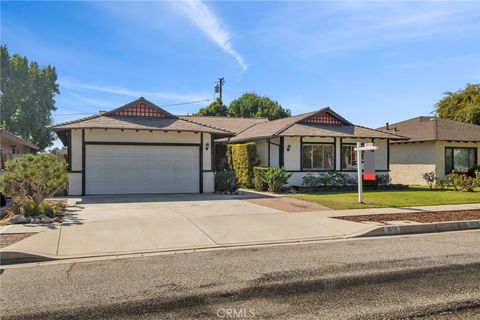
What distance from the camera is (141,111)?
21.1 metres

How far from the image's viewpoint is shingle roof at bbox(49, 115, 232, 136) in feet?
60.8

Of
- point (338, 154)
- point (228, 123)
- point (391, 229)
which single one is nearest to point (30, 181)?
point (391, 229)

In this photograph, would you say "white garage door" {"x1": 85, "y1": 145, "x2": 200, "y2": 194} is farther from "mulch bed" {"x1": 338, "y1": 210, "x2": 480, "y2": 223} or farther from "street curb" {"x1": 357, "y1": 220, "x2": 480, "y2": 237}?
"street curb" {"x1": 357, "y1": 220, "x2": 480, "y2": 237}

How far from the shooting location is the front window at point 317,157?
2317cm

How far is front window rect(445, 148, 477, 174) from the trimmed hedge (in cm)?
1204

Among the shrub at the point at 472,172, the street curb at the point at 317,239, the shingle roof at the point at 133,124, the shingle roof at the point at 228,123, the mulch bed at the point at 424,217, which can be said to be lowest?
the street curb at the point at 317,239

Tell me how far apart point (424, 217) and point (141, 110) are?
13950 millimetres

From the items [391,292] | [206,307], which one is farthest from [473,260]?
[206,307]

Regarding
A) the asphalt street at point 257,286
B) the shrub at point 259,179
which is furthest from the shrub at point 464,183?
the asphalt street at point 257,286

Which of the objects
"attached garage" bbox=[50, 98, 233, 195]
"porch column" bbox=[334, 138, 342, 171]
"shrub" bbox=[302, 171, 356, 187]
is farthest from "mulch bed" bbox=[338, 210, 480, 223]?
"porch column" bbox=[334, 138, 342, 171]

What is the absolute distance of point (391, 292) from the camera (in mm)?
5742

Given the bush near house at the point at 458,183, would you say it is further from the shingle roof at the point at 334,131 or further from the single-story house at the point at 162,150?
the single-story house at the point at 162,150

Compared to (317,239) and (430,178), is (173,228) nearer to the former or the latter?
(317,239)

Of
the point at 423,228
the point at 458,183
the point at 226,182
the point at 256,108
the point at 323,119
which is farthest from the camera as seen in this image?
the point at 256,108
